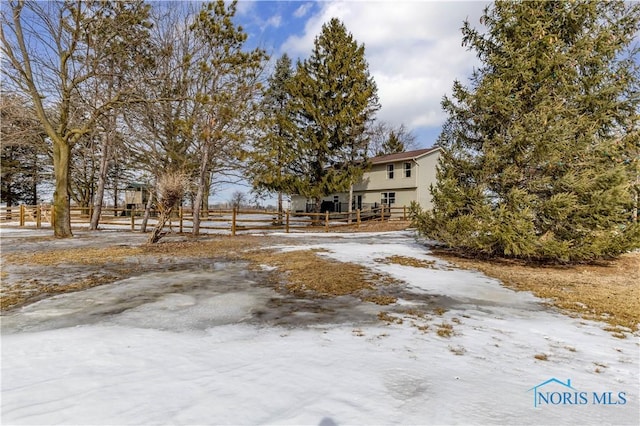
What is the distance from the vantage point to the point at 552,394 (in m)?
2.54

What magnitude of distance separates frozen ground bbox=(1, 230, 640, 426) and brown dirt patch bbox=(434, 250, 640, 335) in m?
0.71

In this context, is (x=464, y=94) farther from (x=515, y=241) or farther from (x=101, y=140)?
(x=101, y=140)

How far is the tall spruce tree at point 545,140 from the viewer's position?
26.5 feet

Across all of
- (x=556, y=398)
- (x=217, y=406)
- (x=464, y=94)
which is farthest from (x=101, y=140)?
(x=556, y=398)

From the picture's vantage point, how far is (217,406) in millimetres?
2188

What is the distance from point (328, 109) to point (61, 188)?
16.9m

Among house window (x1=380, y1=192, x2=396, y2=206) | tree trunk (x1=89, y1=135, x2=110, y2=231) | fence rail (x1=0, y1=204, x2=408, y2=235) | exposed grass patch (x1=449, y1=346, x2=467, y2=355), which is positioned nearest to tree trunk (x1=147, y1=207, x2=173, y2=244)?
fence rail (x1=0, y1=204, x2=408, y2=235)

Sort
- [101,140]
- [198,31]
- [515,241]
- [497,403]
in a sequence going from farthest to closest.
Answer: [101,140] → [198,31] → [515,241] → [497,403]

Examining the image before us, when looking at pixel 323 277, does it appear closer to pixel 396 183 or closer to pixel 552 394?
pixel 552 394

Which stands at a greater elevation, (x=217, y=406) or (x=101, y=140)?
(x=101, y=140)

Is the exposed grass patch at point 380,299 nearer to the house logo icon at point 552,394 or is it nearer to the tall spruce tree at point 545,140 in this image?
the house logo icon at point 552,394

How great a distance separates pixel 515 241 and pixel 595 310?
3414mm

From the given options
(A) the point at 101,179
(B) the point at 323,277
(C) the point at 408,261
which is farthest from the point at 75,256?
(A) the point at 101,179

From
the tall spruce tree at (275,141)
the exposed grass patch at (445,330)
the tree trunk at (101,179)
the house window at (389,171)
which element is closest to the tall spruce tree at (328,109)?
the tall spruce tree at (275,141)
